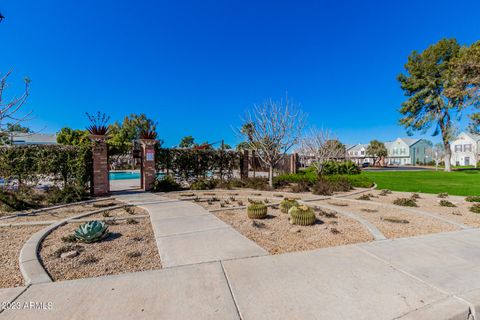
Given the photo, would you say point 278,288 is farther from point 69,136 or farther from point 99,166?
point 69,136

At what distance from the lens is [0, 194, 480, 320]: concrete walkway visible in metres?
2.13

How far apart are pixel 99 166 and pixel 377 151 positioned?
56.5 metres

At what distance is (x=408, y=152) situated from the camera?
57969mm

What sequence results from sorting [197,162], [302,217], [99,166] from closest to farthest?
[302,217]
[99,166]
[197,162]

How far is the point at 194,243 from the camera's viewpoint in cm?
392

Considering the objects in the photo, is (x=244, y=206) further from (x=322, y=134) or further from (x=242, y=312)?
(x=322, y=134)

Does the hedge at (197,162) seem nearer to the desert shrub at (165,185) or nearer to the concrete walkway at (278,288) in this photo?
the desert shrub at (165,185)

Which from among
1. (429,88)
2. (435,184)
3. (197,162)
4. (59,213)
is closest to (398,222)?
(59,213)

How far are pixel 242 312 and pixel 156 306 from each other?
841 mm

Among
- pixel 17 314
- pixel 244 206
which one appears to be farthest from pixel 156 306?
pixel 244 206

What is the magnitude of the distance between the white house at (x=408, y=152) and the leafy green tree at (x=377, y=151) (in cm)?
918

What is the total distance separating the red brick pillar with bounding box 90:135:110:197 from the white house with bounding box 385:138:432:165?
68.9 metres

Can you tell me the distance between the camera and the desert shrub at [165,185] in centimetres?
1041

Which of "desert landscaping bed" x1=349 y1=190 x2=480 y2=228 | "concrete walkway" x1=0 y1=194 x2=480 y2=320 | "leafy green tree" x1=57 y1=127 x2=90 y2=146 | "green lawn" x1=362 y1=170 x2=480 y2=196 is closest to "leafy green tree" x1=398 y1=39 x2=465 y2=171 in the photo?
"green lawn" x1=362 y1=170 x2=480 y2=196
